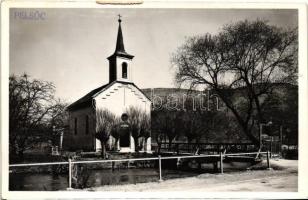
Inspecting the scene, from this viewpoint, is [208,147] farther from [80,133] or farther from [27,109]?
[27,109]

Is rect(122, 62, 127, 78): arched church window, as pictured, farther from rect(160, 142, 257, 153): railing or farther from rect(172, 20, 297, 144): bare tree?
rect(160, 142, 257, 153): railing

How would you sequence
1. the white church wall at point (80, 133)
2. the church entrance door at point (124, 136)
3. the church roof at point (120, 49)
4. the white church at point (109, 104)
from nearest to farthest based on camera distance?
the church roof at point (120, 49), the white church at point (109, 104), the white church wall at point (80, 133), the church entrance door at point (124, 136)

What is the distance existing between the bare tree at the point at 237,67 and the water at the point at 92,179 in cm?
189

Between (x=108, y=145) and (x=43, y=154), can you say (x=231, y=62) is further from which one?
(x=43, y=154)

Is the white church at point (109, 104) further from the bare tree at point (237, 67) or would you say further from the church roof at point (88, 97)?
the bare tree at point (237, 67)

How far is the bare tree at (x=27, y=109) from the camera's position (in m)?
5.54

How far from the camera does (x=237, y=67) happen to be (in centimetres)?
624

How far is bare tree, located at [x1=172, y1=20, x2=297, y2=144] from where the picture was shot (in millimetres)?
5961

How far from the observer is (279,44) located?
582 centimetres

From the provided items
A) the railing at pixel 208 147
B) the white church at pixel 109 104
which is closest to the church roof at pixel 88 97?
the white church at pixel 109 104

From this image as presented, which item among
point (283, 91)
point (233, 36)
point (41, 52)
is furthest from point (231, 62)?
point (41, 52)

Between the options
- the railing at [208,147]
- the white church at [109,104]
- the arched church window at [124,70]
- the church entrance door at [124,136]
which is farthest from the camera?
the railing at [208,147]

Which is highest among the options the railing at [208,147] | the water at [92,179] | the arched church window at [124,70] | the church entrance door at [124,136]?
the arched church window at [124,70]

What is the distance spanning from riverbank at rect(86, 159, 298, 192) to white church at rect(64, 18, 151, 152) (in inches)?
44.1
